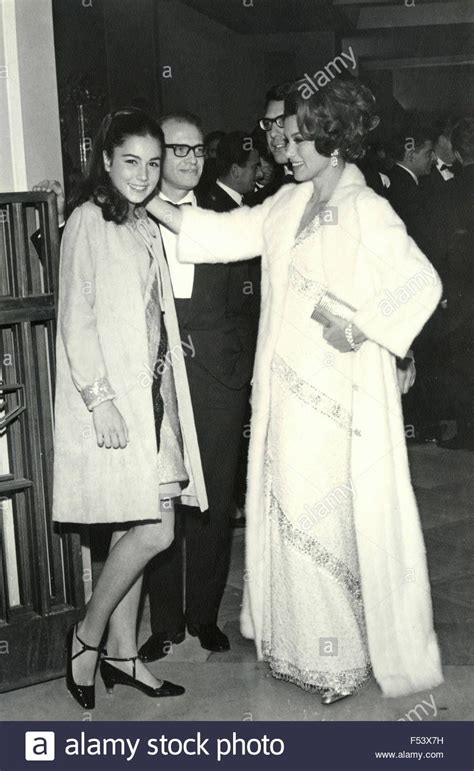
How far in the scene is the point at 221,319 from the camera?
9.57 feet

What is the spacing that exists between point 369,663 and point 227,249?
48.3 inches

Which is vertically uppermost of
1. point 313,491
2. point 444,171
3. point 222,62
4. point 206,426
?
point 222,62

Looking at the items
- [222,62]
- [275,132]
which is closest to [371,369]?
[275,132]

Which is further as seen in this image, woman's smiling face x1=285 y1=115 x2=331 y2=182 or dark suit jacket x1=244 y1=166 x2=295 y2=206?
dark suit jacket x1=244 y1=166 x2=295 y2=206

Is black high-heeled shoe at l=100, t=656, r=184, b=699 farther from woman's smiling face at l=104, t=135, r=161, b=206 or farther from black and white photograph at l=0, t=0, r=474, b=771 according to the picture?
woman's smiling face at l=104, t=135, r=161, b=206

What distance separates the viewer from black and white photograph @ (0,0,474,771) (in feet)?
8.13

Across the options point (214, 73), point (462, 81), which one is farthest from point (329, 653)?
point (462, 81)

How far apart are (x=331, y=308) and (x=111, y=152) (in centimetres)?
69

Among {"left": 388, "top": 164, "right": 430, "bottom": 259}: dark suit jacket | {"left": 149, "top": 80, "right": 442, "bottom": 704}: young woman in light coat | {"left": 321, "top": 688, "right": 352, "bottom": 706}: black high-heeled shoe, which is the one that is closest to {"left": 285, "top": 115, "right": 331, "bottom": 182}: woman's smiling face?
{"left": 149, "top": 80, "right": 442, "bottom": 704}: young woman in light coat

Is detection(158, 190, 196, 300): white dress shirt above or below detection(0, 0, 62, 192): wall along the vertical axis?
below

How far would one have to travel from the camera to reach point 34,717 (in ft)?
8.57

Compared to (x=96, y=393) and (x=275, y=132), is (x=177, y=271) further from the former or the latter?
(x=275, y=132)

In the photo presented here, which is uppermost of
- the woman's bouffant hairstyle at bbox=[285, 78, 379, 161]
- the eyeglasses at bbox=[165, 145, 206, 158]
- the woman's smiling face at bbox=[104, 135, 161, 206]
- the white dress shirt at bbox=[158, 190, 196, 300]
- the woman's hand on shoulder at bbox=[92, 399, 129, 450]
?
the woman's bouffant hairstyle at bbox=[285, 78, 379, 161]

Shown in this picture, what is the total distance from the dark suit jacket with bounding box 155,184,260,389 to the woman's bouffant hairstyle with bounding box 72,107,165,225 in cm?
44
